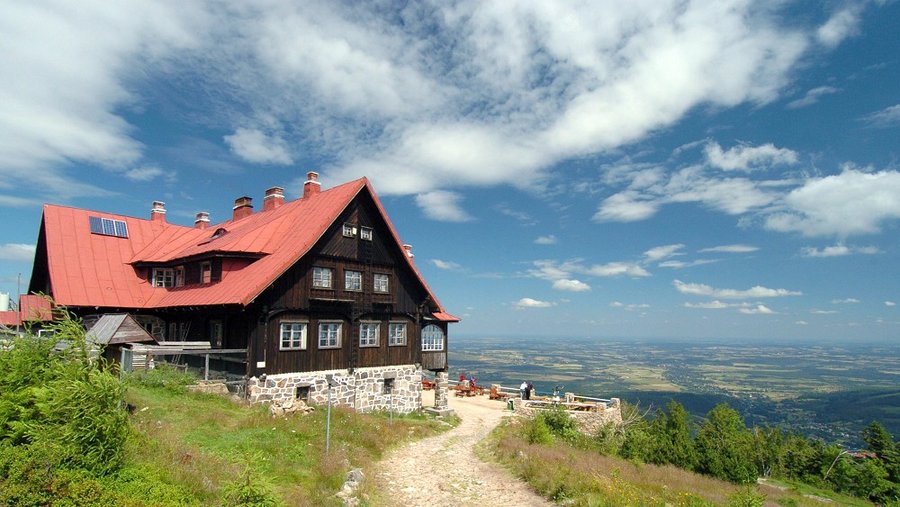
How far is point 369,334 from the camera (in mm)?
25969

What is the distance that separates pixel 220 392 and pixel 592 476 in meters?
14.7

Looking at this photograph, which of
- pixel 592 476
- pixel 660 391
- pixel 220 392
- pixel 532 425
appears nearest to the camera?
pixel 592 476

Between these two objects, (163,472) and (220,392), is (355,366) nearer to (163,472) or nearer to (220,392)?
(220,392)

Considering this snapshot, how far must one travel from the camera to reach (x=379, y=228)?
87.2ft

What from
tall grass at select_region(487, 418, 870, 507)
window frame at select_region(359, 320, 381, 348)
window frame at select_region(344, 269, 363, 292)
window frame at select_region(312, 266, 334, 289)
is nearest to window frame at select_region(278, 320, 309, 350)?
window frame at select_region(312, 266, 334, 289)

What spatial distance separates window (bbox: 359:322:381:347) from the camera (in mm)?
25484

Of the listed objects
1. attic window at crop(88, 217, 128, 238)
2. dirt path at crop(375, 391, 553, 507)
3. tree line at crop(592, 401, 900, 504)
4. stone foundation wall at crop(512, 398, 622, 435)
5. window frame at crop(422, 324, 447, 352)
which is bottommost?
tree line at crop(592, 401, 900, 504)

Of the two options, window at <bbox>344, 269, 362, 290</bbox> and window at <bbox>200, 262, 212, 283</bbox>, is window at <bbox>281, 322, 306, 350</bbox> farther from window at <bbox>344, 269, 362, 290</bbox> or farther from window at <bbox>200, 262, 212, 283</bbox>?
window at <bbox>200, 262, 212, 283</bbox>

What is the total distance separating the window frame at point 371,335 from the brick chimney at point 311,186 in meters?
8.39

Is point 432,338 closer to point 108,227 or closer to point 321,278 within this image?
point 321,278

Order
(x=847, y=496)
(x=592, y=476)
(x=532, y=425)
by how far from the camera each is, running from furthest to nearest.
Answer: (x=847, y=496) → (x=532, y=425) → (x=592, y=476)

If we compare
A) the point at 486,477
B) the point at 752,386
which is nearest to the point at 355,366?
the point at 486,477

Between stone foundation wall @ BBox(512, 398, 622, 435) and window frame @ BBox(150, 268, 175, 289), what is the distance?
818 inches

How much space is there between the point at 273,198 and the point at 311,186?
3380mm
